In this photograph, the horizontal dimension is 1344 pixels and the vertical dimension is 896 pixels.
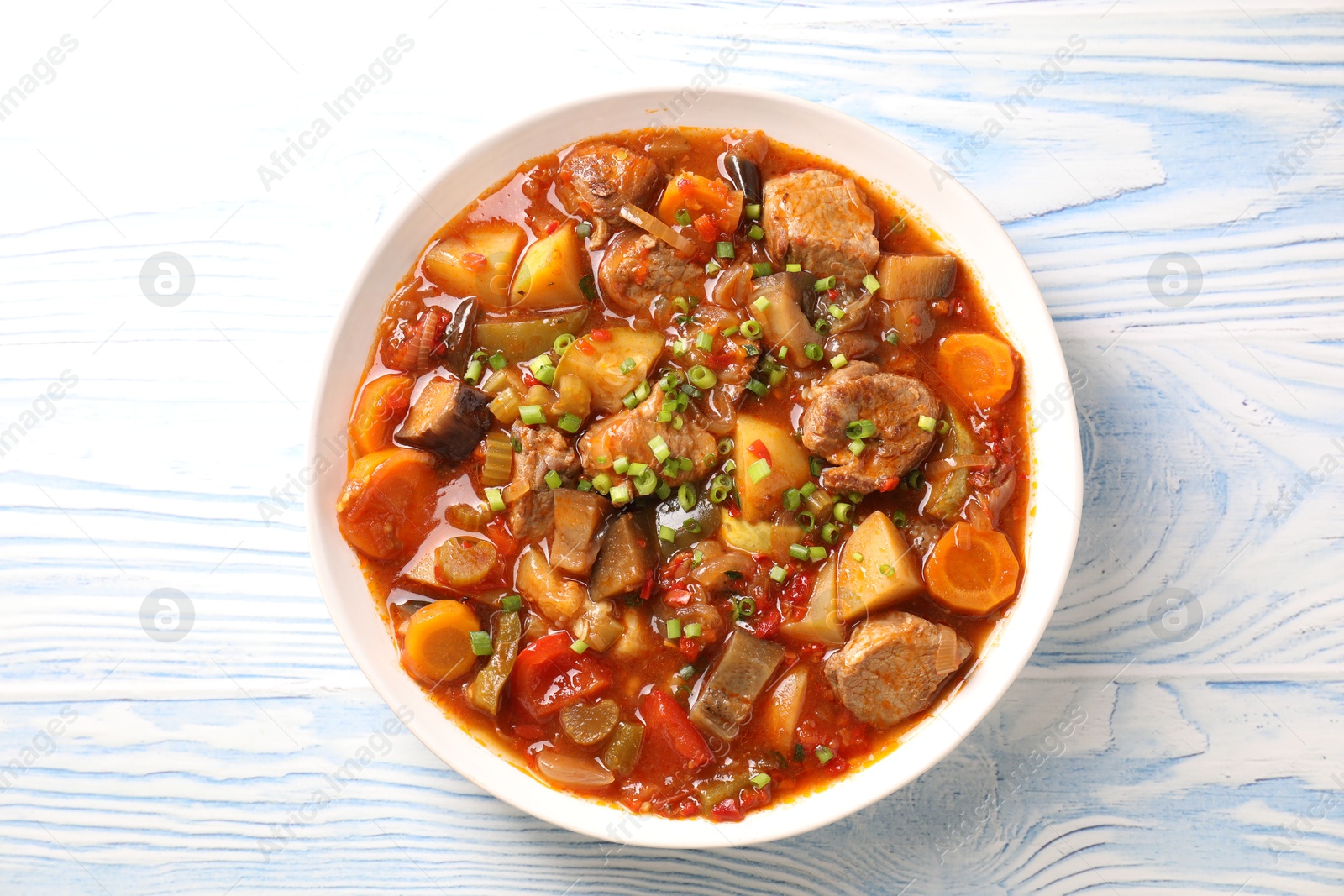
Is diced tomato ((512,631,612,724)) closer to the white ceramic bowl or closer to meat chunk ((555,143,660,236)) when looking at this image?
the white ceramic bowl

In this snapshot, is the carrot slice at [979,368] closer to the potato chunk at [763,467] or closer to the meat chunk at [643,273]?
the potato chunk at [763,467]

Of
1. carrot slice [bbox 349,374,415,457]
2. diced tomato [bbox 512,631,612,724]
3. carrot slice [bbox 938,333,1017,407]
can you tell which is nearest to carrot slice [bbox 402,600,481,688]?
diced tomato [bbox 512,631,612,724]

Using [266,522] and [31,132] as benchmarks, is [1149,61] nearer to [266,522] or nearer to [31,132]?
[266,522]

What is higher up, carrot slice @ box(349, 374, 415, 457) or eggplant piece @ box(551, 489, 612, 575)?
carrot slice @ box(349, 374, 415, 457)

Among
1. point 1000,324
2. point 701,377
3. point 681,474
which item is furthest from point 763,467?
point 1000,324

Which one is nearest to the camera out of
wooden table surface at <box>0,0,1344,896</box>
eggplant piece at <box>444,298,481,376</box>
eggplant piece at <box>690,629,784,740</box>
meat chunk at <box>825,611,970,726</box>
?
meat chunk at <box>825,611,970,726</box>
